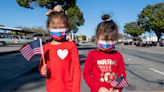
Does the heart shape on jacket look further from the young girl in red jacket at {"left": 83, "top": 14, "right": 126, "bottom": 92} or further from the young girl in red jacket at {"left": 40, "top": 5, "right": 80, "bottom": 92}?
the young girl in red jacket at {"left": 83, "top": 14, "right": 126, "bottom": 92}

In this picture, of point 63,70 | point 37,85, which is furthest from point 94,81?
point 37,85

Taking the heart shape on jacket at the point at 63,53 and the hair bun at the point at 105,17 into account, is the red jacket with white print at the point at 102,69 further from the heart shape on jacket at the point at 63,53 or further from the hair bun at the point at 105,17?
the hair bun at the point at 105,17

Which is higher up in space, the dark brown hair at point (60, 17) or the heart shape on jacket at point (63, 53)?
the dark brown hair at point (60, 17)

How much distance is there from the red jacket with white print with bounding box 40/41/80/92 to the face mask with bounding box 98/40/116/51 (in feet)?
1.07

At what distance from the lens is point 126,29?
510 feet

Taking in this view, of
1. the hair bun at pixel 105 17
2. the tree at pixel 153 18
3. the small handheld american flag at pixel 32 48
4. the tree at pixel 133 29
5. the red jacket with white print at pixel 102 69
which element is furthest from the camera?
the tree at pixel 133 29

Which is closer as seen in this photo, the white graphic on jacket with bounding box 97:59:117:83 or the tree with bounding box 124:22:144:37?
the white graphic on jacket with bounding box 97:59:117:83

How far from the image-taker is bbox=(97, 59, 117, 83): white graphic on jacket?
475 cm

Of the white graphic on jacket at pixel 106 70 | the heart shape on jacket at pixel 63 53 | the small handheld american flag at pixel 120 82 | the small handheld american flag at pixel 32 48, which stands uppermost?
the small handheld american flag at pixel 32 48

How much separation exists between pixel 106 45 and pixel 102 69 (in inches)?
11.4

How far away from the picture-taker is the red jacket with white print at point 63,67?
15.3 feet

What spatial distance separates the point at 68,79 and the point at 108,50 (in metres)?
0.61

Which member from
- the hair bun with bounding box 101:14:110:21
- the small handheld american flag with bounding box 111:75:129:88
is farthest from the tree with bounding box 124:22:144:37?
the small handheld american flag with bounding box 111:75:129:88

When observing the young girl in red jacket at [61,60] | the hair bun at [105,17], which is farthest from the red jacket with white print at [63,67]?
the hair bun at [105,17]
